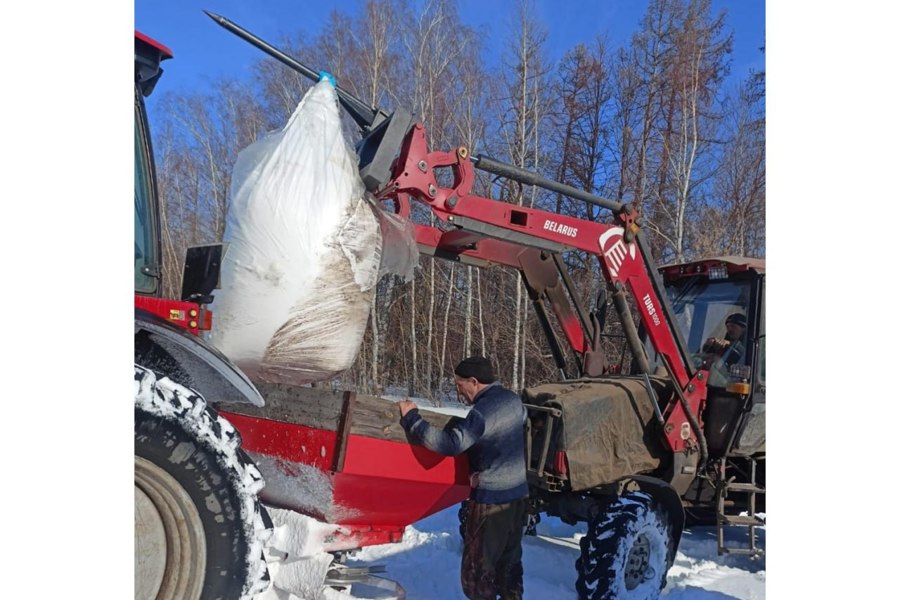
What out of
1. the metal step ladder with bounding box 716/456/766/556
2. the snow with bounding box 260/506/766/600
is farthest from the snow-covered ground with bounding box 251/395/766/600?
the metal step ladder with bounding box 716/456/766/556

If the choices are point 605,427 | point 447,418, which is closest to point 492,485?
point 447,418

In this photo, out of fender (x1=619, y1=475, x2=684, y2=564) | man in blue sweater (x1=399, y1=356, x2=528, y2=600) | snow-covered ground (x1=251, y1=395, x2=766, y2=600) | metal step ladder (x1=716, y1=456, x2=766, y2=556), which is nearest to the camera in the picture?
man in blue sweater (x1=399, y1=356, x2=528, y2=600)

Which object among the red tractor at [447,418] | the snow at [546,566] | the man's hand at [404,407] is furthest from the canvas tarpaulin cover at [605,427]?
the man's hand at [404,407]

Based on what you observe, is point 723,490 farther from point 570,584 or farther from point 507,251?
point 507,251

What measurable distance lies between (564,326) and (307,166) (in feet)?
7.79

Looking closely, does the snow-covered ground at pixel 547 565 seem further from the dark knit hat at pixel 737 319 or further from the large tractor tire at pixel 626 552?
the dark knit hat at pixel 737 319

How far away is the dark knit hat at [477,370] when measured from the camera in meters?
3.24

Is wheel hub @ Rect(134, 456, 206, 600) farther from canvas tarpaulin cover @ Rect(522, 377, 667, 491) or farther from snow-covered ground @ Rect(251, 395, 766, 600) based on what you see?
canvas tarpaulin cover @ Rect(522, 377, 667, 491)

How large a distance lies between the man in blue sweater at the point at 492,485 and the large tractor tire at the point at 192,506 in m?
1.21

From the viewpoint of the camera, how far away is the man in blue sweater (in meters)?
3.14

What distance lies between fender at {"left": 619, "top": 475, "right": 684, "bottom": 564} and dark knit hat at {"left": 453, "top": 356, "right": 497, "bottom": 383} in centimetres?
107

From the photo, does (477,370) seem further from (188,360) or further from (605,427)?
(188,360)
